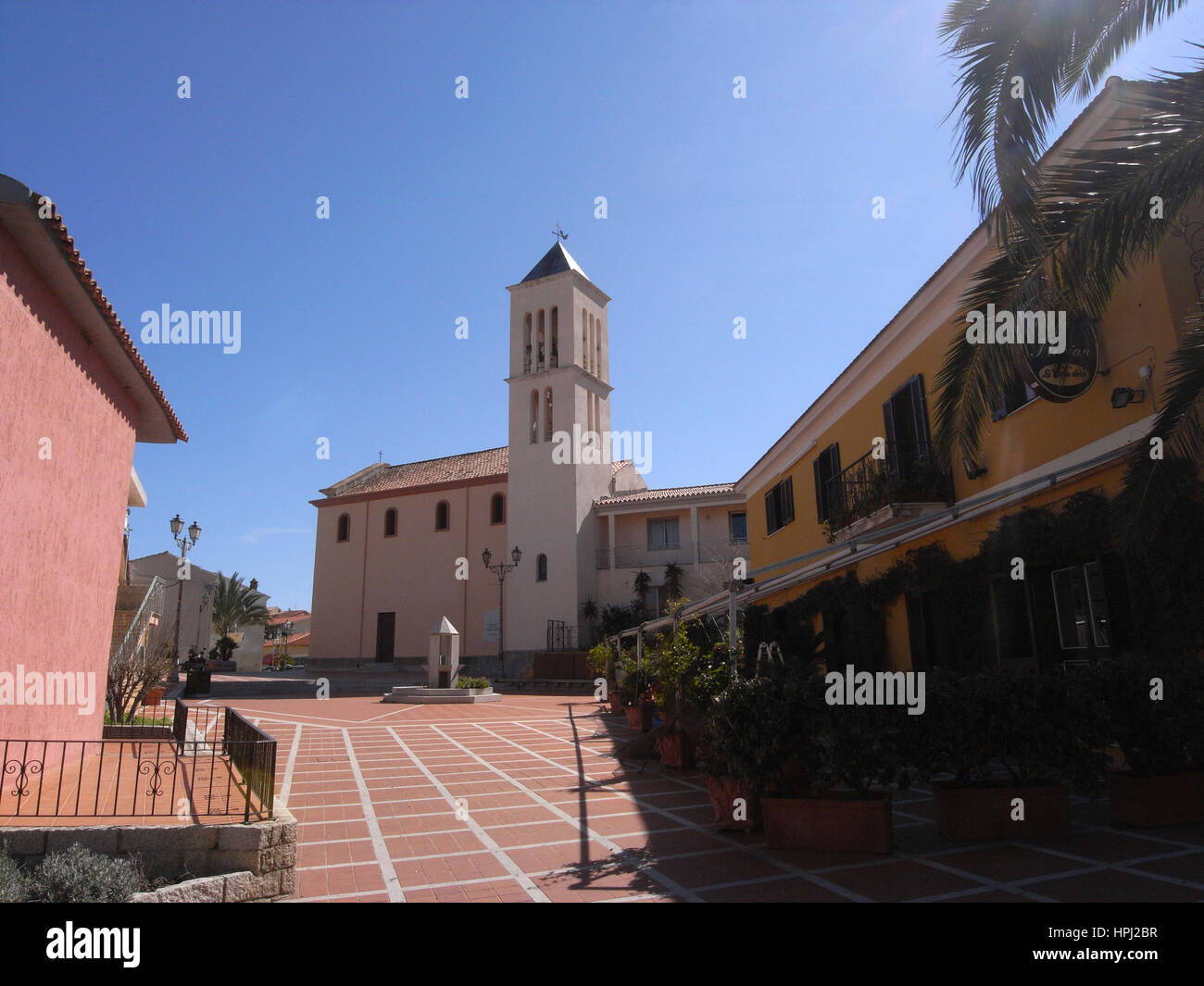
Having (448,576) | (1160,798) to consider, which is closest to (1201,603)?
(1160,798)

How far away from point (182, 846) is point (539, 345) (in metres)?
30.6

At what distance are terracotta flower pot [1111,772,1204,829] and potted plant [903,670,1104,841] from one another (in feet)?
1.92

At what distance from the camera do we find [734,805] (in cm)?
634

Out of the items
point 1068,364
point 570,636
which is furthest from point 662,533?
point 1068,364

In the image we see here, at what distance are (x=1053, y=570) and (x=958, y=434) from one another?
9.46ft

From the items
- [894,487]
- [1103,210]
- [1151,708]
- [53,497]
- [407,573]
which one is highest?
[407,573]

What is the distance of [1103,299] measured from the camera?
6004 mm

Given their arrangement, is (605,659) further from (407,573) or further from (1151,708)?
(407,573)

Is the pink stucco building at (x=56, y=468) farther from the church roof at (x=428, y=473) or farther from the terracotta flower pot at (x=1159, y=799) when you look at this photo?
the church roof at (x=428, y=473)

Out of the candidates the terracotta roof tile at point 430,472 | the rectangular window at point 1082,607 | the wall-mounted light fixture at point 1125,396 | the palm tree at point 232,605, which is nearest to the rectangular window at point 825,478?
the rectangular window at point 1082,607

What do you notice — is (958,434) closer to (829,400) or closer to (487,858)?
(487,858)

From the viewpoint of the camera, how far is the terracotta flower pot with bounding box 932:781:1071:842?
18.7 feet

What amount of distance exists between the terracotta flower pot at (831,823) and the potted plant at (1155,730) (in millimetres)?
2025

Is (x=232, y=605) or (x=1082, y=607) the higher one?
(x=232, y=605)
